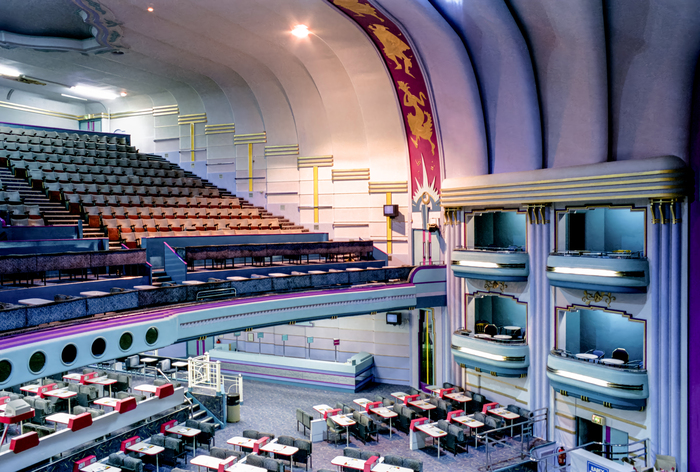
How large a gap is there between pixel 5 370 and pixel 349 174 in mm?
11700

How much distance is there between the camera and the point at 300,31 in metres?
14.2

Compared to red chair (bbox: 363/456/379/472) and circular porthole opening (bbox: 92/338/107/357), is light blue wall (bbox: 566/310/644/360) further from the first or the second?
circular porthole opening (bbox: 92/338/107/357)

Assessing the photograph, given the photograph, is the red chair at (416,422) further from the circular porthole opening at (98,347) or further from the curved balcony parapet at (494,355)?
the circular porthole opening at (98,347)

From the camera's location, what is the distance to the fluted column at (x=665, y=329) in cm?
1016

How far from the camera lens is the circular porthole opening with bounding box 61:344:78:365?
8.47 metres

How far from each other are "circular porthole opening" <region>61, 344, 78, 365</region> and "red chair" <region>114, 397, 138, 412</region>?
2880mm

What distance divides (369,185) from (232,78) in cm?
668

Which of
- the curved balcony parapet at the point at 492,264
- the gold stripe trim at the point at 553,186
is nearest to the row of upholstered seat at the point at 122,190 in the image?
the gold stripe trim at the point at 553,186

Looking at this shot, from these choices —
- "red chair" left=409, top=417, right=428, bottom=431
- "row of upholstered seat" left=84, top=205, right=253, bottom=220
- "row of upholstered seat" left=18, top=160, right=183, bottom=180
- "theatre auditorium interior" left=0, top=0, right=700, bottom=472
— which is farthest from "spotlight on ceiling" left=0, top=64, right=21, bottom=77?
"red chair" left=409, top=417, right=428, bottom=431

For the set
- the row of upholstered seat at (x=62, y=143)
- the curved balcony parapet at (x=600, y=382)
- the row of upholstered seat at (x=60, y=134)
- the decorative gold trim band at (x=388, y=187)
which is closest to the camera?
the curved balcony parapet at (x=600, y=382)

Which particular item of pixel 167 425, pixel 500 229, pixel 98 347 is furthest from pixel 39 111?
pixel 500 229

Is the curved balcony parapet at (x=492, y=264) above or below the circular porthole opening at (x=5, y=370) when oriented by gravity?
above

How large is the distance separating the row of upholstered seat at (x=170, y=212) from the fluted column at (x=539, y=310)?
9772mm

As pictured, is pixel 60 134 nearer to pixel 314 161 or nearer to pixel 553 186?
pixel 314 161
